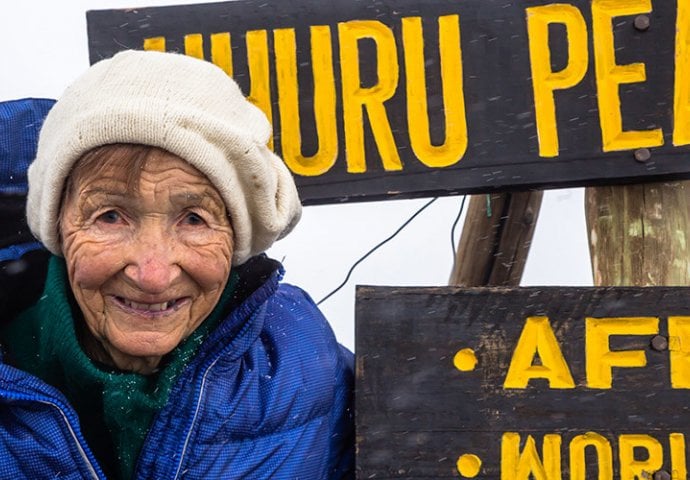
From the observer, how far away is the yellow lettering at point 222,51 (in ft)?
8.21

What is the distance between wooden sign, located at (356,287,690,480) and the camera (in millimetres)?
2285

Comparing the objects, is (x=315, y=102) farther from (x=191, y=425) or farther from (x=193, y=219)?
(x=191, y=425)

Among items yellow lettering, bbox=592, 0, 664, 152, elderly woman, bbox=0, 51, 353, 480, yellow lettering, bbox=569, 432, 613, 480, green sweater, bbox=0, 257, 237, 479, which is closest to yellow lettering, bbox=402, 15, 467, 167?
yellow lettering, bbox=592, 0, 664, 152

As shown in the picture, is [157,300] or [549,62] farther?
[549,62]

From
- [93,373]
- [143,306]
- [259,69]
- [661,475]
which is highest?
[259,69]

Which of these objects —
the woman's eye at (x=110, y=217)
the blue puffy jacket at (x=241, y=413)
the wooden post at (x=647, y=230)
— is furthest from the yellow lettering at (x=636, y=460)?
the woman's eye at (x=110, y=217)

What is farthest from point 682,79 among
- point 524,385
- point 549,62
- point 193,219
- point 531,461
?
point 193,219

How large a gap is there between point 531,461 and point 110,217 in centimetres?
93

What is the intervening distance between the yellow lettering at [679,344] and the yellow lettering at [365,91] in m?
0.64

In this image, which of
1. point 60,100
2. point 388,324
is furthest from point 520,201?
point 60,100

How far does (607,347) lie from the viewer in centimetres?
230

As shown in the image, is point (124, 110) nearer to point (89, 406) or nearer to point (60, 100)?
point (60, 100)

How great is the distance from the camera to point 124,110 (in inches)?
76.4

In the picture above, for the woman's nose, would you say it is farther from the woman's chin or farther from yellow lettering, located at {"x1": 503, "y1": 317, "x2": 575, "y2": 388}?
yellow lettering, located at {"x1": 503, "y1": 317, "x2": 575, "y2": 388}
